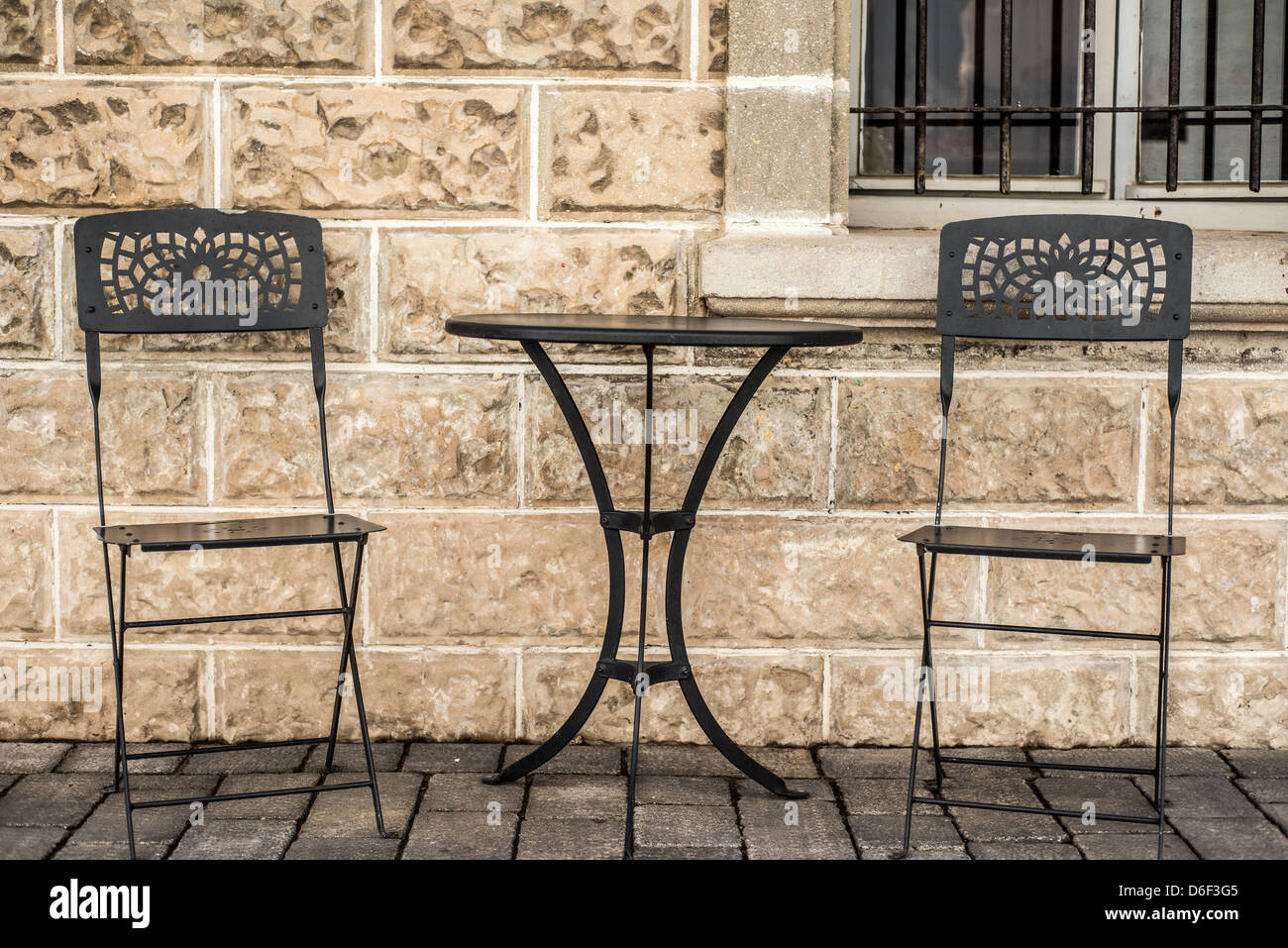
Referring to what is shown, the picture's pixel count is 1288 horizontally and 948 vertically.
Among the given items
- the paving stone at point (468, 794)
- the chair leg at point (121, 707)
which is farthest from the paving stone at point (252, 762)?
the paving stone at point (468, 794)

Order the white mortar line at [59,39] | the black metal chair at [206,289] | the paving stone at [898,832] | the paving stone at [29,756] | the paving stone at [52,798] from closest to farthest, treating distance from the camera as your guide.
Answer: the paving stone at [898,832] → the paving stone at [52,798] → the black metal chair at [206,289] → the paving stone at [29,756] → the white mortar line at [59,39]

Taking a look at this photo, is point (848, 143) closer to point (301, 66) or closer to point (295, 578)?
point (301, 66)

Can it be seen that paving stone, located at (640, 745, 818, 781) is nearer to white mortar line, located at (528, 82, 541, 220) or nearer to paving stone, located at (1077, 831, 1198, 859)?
paving stone, located at (1077, 831, 1198, 859)

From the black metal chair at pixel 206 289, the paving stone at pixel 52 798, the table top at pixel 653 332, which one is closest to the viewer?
the table top at pixel 653 332

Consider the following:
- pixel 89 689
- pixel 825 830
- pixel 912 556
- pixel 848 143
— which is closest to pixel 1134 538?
pixel 912 556

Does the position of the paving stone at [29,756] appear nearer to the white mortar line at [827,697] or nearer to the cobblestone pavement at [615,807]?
the cobblestone pavement at [615,807]

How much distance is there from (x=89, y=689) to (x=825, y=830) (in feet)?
6.12

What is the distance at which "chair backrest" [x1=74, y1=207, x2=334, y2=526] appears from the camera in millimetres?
3322

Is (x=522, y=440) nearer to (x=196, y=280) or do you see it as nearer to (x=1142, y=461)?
(x=196, y=280)

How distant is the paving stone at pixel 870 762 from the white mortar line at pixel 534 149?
4.95 ft

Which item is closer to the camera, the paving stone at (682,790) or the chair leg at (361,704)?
the chair leg at (361,704)

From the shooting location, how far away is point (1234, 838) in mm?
3045

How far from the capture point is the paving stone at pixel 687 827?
3.01 m

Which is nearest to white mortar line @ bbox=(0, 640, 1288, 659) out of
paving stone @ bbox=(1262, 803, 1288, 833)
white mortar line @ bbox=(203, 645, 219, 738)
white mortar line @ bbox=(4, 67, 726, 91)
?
white mortar line @ bbox=(203, 645, 219, 738)
